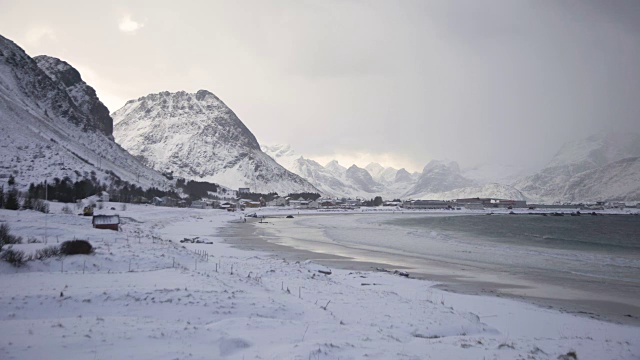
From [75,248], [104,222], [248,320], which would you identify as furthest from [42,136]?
[248,320]

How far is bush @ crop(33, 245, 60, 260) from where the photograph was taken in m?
18.3

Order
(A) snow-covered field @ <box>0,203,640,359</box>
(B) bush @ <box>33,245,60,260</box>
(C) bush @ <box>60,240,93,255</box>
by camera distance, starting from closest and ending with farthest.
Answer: (A) snow-covered field @ <box>0,203,640,359</box>, (B) bush @ <box>33,245,60,260</box>, (C) bush @ <box>60,240,93,255</box>

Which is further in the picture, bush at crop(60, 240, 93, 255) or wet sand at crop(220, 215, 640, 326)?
bush at crop(60, 240, 93, 255)

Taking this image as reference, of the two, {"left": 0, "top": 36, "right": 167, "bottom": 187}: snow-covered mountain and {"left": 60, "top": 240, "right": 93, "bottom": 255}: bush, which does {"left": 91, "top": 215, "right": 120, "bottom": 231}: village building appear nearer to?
{"left": 60, "top": 240, "right": 93, "bottom": 255}: bush

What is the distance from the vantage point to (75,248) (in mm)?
19594

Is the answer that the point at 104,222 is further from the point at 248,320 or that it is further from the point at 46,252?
the point at 248,320

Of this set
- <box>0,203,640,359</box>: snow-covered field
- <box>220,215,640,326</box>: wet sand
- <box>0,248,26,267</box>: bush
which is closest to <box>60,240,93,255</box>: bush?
<box>0,203,640,359</box>: snow-covered field

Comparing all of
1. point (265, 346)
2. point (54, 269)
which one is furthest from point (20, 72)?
point (265, 346)

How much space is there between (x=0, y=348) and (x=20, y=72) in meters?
206

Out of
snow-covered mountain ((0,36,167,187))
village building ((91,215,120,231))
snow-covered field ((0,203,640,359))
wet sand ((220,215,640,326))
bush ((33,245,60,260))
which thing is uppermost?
snow-covered mountain ((0,36,167,187))

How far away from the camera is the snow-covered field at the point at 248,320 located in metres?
9.98

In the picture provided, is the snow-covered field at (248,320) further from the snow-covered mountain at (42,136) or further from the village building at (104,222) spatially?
the snow-covered mountain at (42,136)

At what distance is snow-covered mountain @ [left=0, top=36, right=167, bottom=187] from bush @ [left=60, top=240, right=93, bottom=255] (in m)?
85.3

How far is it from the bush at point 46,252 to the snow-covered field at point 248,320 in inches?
21.2
